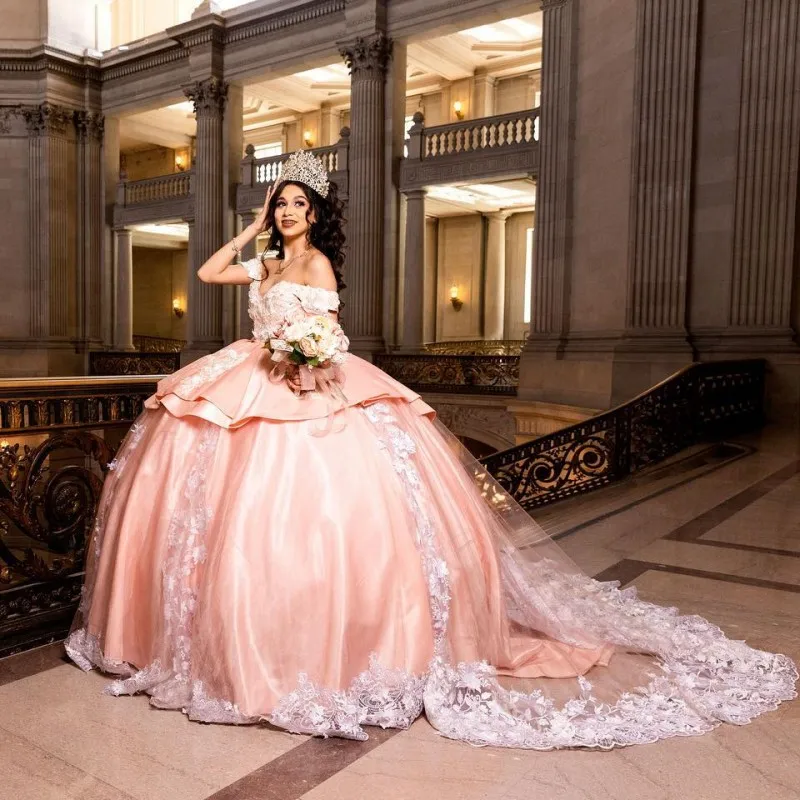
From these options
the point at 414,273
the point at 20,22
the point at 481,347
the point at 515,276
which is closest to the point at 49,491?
the point at 414,273

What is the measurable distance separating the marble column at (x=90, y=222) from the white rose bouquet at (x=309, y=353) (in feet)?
68.4

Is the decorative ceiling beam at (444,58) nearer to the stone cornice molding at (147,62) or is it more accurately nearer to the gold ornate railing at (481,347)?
the stone cornice molding at (147,62)

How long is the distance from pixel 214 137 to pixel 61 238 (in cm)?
578

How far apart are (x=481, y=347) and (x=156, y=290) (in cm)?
1350

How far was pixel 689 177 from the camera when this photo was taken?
34.6 ft

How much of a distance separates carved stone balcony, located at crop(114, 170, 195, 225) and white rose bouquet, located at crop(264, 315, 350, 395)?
18.4 meters

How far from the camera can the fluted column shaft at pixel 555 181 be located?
40.5 ft

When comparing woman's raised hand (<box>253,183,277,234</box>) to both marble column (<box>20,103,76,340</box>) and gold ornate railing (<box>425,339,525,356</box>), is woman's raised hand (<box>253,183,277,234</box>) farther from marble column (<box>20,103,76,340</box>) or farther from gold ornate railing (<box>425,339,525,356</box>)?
marble column (<box>20,103,76,340</box>)

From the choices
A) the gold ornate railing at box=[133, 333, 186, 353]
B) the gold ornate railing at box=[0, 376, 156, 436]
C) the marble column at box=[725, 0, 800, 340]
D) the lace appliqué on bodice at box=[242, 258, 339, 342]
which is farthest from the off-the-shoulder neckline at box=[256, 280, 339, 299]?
the gold ornate railing at box=[133, 333, 186, 353]

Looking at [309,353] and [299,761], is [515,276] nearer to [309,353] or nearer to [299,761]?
[309,353]

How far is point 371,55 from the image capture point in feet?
52.6

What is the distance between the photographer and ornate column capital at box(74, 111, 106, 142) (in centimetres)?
2172

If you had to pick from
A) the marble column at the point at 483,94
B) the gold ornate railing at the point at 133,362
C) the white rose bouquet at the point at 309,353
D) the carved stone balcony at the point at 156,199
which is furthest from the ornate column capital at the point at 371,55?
the white rose bouquet at the point at 309,353

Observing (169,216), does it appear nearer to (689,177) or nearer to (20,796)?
(689,177)
